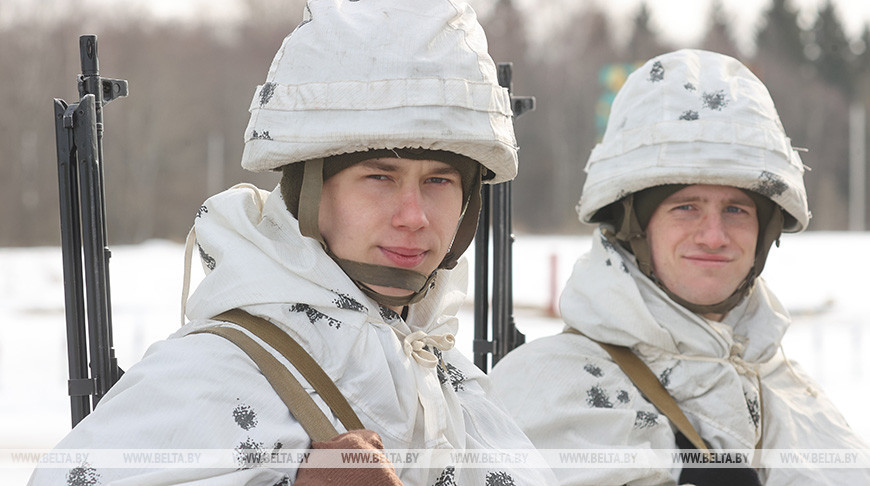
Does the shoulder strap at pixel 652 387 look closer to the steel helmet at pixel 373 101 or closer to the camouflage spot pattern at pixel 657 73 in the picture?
the camouflage spot pattern at pixel 657 73

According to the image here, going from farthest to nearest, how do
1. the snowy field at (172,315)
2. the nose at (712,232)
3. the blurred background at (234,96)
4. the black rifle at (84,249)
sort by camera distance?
the blurred background at (234,96) → the snowy field at (172,315) → the nose at (712,232) → the black rifle at (84,249)

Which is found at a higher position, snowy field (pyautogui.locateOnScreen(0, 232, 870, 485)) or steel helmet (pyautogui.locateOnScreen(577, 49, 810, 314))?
steel helmet (pyautogui.locateOnScreen(577, 49, 810, 314))

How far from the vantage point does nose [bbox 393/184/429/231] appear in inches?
72.5

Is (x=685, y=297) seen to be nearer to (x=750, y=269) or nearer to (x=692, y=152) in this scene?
(x=750, y=269)

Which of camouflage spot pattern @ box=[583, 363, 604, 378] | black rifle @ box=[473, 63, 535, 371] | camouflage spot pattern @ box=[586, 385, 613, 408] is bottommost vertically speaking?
camouflage spot pattern @ box=[586, 385, 613, 408]

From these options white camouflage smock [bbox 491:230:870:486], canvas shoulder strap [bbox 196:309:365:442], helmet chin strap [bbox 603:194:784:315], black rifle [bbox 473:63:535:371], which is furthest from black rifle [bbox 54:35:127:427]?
helmet chin strap [bbox 603:194:784:315]

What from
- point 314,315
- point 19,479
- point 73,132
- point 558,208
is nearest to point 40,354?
point 19,479

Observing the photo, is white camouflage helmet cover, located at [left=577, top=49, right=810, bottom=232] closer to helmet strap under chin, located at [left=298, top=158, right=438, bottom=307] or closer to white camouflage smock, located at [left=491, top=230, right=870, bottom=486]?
white camouflage smock, located at [left=491, top=230, right=870, bottom=486]

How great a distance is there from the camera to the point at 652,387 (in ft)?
9.34

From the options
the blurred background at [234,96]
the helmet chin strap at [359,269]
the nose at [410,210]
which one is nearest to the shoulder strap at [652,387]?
the helmet chin strap at [359,269]

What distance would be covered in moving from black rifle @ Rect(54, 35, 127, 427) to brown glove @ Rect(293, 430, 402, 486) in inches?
31.2

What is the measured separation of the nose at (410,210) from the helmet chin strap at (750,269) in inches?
50.3

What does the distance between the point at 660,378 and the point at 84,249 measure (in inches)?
60.7

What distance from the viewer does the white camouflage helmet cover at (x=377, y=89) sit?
1.78m
